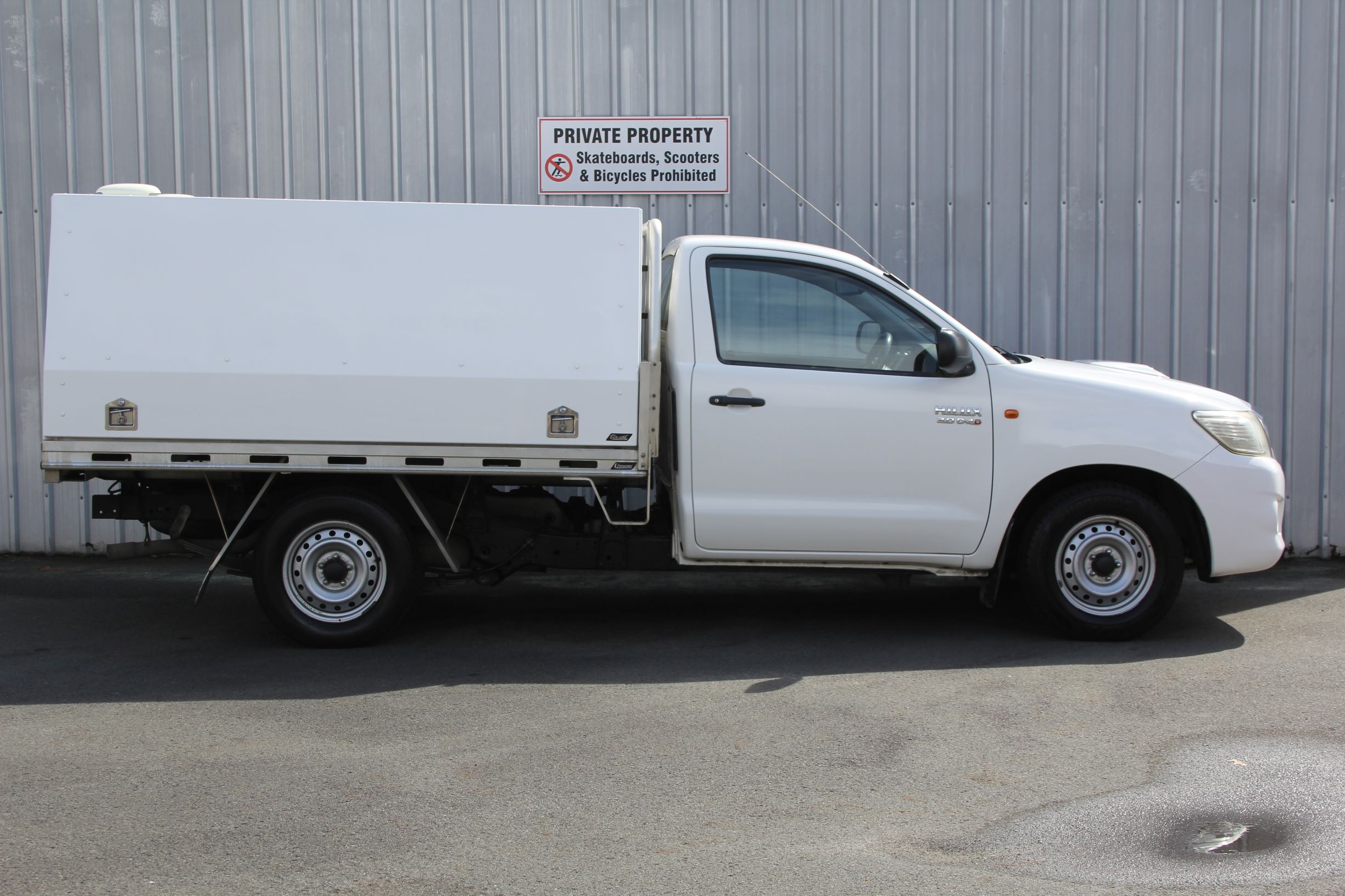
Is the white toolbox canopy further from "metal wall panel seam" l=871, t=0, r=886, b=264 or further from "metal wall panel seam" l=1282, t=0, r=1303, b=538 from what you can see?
"metal wall panel seam" l=1282, t=0, r=1303, b=538

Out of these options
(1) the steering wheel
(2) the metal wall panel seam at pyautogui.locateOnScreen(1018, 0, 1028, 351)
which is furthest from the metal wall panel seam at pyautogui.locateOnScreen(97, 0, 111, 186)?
(2) the metal wall panel seam at pyautogui.locateOnScreen(1018, 0, 1028, 351)

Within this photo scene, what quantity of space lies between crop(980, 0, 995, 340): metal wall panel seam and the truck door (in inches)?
123

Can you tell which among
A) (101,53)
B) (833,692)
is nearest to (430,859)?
(833,692)

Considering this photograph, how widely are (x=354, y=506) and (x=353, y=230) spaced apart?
4.78ft

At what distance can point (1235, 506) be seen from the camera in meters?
6.28

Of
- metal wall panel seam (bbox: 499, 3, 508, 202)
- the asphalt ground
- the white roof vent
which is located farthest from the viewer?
metal wall panel seam (bbox: 499, 3, 508, 202)

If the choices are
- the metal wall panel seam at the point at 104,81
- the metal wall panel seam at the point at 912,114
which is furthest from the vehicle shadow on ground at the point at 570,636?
the metal wall panel seam at the point at 104,81

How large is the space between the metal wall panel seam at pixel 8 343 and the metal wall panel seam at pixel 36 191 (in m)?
0.07

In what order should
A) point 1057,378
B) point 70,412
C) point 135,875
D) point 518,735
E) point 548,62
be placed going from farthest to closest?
point 548,62
point 1057,378
point 70,412
point 518,735
point 135,875

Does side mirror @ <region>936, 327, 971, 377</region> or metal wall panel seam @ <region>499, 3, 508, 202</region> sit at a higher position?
metal wall panel seam @ <region>499, 3, 508, 202</region>

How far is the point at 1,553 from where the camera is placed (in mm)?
9422

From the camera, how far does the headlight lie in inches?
247

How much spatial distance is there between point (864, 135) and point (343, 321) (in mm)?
4914

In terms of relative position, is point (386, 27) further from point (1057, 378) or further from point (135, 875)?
point (135, 875)
